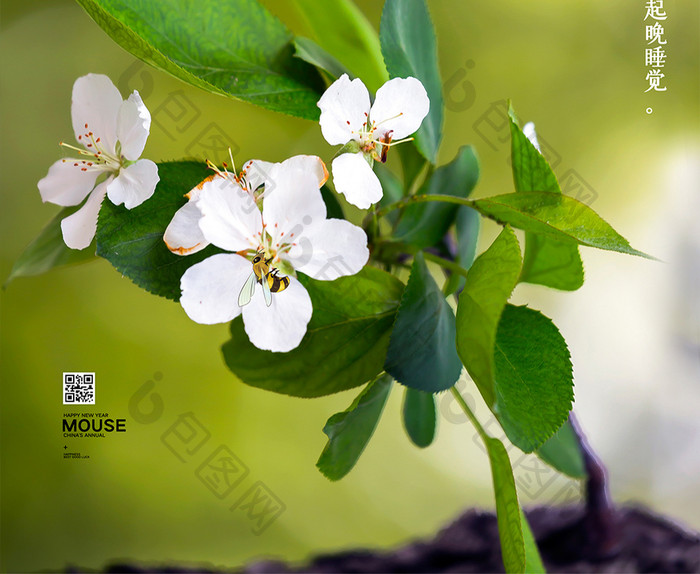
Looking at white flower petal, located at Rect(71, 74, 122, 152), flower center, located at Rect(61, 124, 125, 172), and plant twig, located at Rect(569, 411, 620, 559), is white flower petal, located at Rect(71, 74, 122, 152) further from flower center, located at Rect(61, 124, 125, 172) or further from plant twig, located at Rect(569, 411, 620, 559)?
plant twig, located at Rect(569, 411, 620, 559)

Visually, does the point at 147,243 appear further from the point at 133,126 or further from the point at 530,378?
the point at 530,378

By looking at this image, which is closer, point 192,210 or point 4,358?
point 192,210

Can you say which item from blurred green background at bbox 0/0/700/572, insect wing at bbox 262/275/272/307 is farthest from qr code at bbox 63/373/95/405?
insect wing at bbox 262/275/272/307

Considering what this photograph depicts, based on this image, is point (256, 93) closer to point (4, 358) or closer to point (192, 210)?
point (192, 210)

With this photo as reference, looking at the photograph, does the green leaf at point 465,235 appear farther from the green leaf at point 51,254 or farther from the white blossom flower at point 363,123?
the green leaf at point 51,254

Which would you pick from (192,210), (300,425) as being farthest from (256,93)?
(300,425)

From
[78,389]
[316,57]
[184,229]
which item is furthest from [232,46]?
[78,389]
